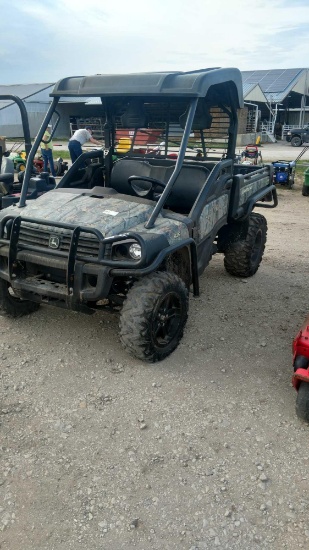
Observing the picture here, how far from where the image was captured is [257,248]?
554 centimetres

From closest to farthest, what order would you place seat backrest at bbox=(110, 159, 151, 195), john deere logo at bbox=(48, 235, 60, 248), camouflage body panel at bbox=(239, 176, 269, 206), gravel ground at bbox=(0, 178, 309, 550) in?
gravel ground at bbox=(0, 178, 309, 550) < john deere logo at bbox=(48, 235, 60, 248) < seat backrest at bbox=(110, 159, 151, 195) < camouflage body panel at bbox=(239, 176, 269, 206)

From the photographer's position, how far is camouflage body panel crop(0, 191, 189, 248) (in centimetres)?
337

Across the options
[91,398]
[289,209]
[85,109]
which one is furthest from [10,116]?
[91,398]

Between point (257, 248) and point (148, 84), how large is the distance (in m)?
2.66

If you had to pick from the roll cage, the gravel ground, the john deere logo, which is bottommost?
the gravel ground

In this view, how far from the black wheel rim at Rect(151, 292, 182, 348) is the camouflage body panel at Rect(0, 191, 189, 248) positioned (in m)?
0.46

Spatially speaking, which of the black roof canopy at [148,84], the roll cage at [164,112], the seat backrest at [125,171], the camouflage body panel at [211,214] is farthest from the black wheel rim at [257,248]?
the black roof canopy at [148,84]

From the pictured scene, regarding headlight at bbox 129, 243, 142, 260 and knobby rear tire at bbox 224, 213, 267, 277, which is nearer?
headlight at bbox 129, 243, 142, 260

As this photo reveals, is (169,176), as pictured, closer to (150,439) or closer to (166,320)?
(166,320)

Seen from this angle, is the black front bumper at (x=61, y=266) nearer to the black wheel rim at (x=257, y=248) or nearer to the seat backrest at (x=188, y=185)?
the seat backrest at (x=188, y=185)

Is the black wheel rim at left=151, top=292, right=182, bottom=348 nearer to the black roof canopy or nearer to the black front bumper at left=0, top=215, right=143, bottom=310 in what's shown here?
the black front bumper at left=0, top=215, right=143, bottom=310

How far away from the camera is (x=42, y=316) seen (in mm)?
4211

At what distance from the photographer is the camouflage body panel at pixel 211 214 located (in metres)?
3.93

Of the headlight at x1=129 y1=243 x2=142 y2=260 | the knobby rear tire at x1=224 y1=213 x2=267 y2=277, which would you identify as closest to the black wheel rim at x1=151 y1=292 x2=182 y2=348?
the headlight at x1=129 y1=243 x2=142 y2=260
